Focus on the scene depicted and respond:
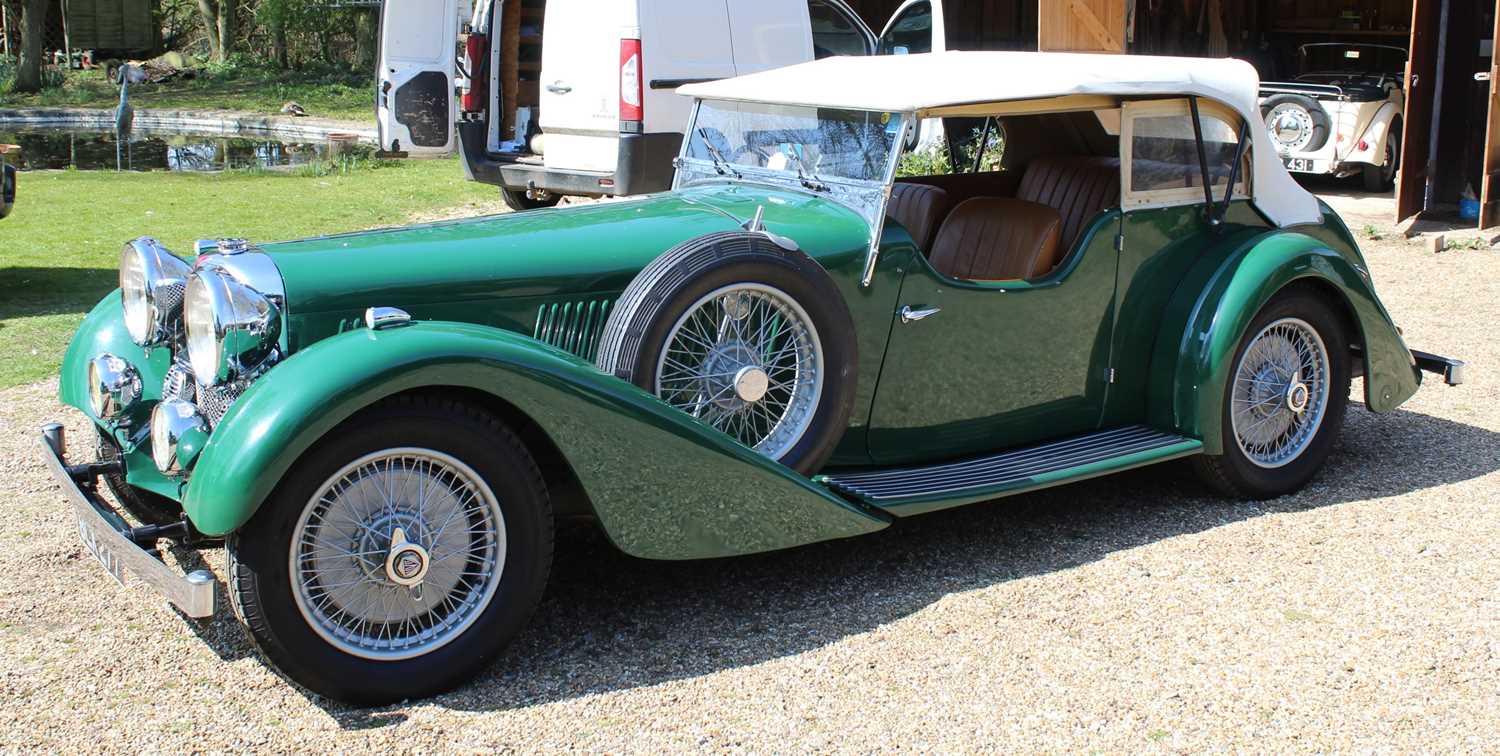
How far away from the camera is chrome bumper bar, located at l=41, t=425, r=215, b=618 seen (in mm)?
3152

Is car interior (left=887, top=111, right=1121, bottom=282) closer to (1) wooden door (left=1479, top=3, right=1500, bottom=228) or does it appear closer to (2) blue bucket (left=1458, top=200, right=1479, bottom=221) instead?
(1) wooden door (left=1479, top=3, right=1500, bottom=228)

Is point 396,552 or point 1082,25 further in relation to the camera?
point 1082,25

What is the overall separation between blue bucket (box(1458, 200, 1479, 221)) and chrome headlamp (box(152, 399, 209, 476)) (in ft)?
36.1

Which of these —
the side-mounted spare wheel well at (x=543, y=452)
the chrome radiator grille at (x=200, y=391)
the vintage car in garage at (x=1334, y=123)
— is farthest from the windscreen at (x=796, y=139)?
the vintage car in garage at (x=1334, y=123)

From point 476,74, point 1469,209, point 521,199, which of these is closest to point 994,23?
point 1469,209

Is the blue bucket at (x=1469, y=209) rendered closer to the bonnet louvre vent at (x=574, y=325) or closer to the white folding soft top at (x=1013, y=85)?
the white folding soft top at (x=1013, y=85)

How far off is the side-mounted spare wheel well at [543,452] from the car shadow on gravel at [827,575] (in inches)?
15.5

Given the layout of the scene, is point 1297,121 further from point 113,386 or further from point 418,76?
point 113,386

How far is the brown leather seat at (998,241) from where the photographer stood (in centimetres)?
477

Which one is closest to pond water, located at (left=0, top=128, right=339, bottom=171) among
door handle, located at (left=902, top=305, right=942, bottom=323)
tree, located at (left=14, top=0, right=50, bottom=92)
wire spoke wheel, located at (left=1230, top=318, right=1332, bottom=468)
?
tree, located at (left=14, top=0, right=50, bottom=92)

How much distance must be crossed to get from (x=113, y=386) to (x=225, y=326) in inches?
29.3

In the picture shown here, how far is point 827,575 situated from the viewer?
14.1ft

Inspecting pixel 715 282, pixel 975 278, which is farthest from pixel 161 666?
pixel 975 278

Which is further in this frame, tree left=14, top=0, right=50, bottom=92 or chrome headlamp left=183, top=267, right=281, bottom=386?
tree left=14, top=0, right=50, bottom=92
